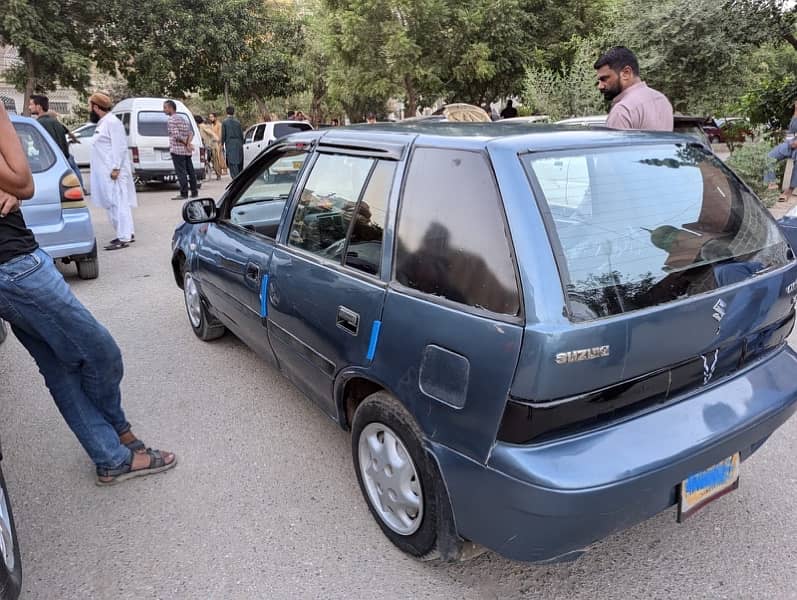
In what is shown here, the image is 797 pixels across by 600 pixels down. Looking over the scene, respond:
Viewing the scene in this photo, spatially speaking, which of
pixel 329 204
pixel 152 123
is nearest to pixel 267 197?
pixel 329 204

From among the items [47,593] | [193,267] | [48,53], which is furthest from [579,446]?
[48,53]

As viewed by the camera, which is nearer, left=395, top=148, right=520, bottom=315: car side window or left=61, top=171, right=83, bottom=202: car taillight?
left=395, top=148, right=520, bottom=315: car side window

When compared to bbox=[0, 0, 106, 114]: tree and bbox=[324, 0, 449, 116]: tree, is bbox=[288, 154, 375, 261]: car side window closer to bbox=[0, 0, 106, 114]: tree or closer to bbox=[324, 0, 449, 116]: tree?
bbox=[324, 0, 449, 116]: tree

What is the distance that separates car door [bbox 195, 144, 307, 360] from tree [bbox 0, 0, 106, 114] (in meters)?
17.4

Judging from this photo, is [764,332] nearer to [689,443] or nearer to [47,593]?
[689,443]

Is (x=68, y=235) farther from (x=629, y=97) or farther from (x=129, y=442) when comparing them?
(x=629, y=97)

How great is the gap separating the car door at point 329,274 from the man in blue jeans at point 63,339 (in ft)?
2.71

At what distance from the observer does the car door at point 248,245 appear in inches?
128

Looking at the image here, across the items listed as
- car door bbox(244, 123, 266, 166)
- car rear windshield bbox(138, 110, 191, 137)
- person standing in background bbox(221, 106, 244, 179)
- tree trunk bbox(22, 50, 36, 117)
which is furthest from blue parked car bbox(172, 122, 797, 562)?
tree trunk bbox(22, 50, 36, 117)

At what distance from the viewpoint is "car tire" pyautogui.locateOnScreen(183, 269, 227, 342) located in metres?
4.49

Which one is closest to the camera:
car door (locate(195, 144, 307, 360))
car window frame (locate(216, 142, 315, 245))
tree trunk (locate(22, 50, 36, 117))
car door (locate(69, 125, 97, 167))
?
car window frame (locate(216, 142, 315, 245))

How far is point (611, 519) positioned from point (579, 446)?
268 millimetres

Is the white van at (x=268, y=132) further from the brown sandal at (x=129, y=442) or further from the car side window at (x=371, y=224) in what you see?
the car side window at (x=371, y=224)

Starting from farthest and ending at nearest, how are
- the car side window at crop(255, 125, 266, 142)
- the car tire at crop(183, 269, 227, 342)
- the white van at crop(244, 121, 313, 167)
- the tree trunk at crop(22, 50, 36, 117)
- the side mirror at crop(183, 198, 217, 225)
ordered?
the tree trunk at crop(22, 50, 36, 117) → the car side window at crop(255, 125, 266, 142) → the white van at crop(244, 121, 313, 167) → the car tire at crop(183, 269, 227, 342) → the side mirror at crop(183, 198, 217, 225)
